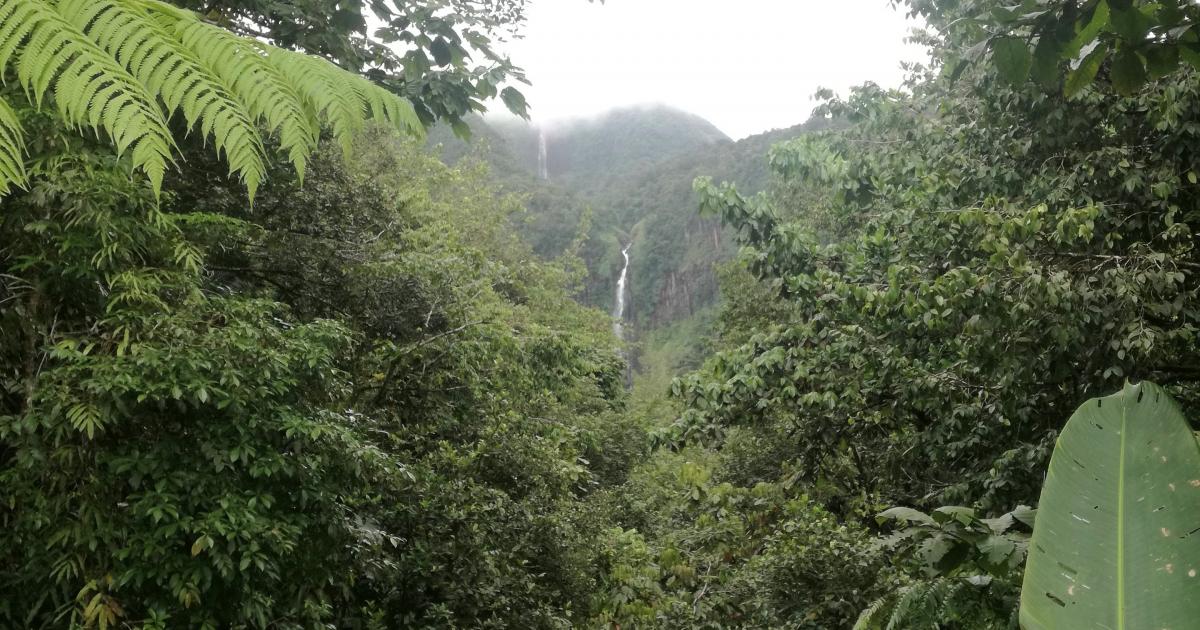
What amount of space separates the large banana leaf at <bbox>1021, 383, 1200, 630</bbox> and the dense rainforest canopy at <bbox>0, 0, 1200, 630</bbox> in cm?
2

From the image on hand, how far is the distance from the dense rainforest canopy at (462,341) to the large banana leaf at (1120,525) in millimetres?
24

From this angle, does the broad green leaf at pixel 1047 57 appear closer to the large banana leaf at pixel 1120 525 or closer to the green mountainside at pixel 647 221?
the large banana leaf at pixel 1120 525

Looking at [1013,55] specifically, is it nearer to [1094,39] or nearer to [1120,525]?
[1094,39]

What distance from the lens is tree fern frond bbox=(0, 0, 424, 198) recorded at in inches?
36.1

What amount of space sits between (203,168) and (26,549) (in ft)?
11.3

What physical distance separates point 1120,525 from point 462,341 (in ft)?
19.4

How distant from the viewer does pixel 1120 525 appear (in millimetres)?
1156

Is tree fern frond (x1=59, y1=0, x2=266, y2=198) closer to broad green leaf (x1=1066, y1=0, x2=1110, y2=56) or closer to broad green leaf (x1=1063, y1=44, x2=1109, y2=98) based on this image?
broad green leaf (x1=1066, y1=0, x2=1110, y2=56)

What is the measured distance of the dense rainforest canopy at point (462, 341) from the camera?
1.77m

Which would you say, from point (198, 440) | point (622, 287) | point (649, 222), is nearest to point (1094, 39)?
point (198, 440)

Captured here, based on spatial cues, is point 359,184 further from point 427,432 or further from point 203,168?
point 427,432

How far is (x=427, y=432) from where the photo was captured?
6754 mm

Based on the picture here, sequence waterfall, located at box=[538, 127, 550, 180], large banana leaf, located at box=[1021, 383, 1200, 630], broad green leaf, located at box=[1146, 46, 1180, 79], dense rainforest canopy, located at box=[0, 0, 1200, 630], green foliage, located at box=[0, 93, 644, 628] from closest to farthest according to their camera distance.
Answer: large banana leaf, located at box=[1021, 383, 1200, 630] → dense rainforest canopy, located at box=[0, 0, 1200, 630] → broad green leaf, located at box=[1146, 46, 1180, 79] → green foliage, located at box=[0, 93, 644, 628] → waterfall, located at box=[538, 127, 550, 180]

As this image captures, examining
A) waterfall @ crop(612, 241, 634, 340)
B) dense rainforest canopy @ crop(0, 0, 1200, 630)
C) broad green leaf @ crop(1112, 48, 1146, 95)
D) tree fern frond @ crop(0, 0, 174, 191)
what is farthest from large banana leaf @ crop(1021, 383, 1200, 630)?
waterfall @ crop(612, 241, 634, 340)
